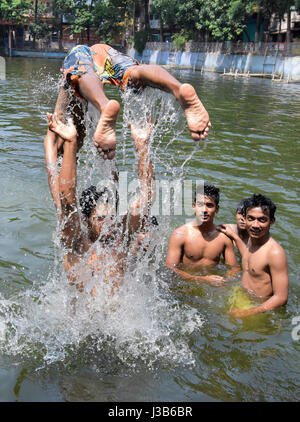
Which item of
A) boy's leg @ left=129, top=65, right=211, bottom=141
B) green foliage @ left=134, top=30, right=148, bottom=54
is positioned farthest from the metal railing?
boy's leg @ left=129, top=65, right=211, bottom=141

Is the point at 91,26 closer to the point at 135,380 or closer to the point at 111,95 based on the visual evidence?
the point at 111,95

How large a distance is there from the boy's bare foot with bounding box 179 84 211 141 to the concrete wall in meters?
28.7

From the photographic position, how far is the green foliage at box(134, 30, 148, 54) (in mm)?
47500

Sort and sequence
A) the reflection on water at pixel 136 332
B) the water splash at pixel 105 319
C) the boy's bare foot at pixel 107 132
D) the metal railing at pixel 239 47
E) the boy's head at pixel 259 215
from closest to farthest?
the boy's bare foot at pixel 107 132, the reflection on water at pixel 136 332, the water splash at pixel 105 319, the boy's head at pixel 259 215, the metal railing at pixel 239 47

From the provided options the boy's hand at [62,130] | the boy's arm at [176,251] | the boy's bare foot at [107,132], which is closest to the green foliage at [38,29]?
the boy's arm at [176,251]

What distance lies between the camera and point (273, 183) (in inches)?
314

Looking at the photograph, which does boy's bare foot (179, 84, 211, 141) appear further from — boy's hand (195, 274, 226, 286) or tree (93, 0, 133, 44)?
tree (93, 0, 133, 44)

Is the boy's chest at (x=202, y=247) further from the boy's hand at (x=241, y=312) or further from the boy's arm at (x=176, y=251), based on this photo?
the boy's hand at (x=241, y=312)

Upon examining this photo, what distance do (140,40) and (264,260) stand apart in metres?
47.2

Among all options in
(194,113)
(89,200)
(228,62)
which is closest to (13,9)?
(228,62)

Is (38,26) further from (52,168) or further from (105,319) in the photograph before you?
(105,319)

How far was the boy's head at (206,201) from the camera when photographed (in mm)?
4812

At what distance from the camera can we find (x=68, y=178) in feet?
11.5

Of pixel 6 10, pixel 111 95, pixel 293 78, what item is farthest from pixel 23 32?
pixel 111 95
